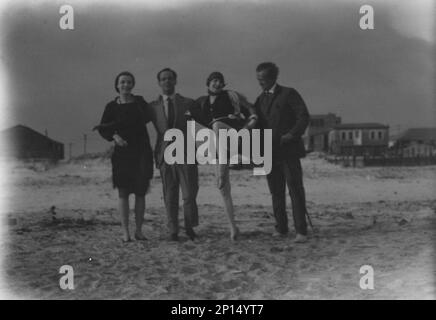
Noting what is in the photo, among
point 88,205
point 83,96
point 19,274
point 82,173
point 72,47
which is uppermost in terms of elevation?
point 72,47

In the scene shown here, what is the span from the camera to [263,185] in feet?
18.4

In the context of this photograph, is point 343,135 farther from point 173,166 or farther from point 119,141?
point 119,141

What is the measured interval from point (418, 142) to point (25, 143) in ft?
16.6

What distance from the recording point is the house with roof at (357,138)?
20.1ft

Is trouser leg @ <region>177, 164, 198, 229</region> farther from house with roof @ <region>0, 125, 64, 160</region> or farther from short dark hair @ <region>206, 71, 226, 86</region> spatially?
house with roof @ <region>0, 125, 64, 160</region>

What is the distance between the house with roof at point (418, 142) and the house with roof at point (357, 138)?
0.25 meters

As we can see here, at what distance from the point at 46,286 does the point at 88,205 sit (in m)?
1.36

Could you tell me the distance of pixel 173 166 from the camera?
17.6 ft

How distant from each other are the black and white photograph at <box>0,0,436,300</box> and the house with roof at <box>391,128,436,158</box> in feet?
0.31

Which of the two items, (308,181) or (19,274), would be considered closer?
(19,274)

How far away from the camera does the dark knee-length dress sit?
5.36 meters

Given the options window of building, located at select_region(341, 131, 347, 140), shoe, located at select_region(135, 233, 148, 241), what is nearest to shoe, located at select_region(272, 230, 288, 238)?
shoe, located at select_region(135, 233, 148, 241)

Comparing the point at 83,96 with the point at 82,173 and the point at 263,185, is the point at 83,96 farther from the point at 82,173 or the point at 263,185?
the point at 263,185
